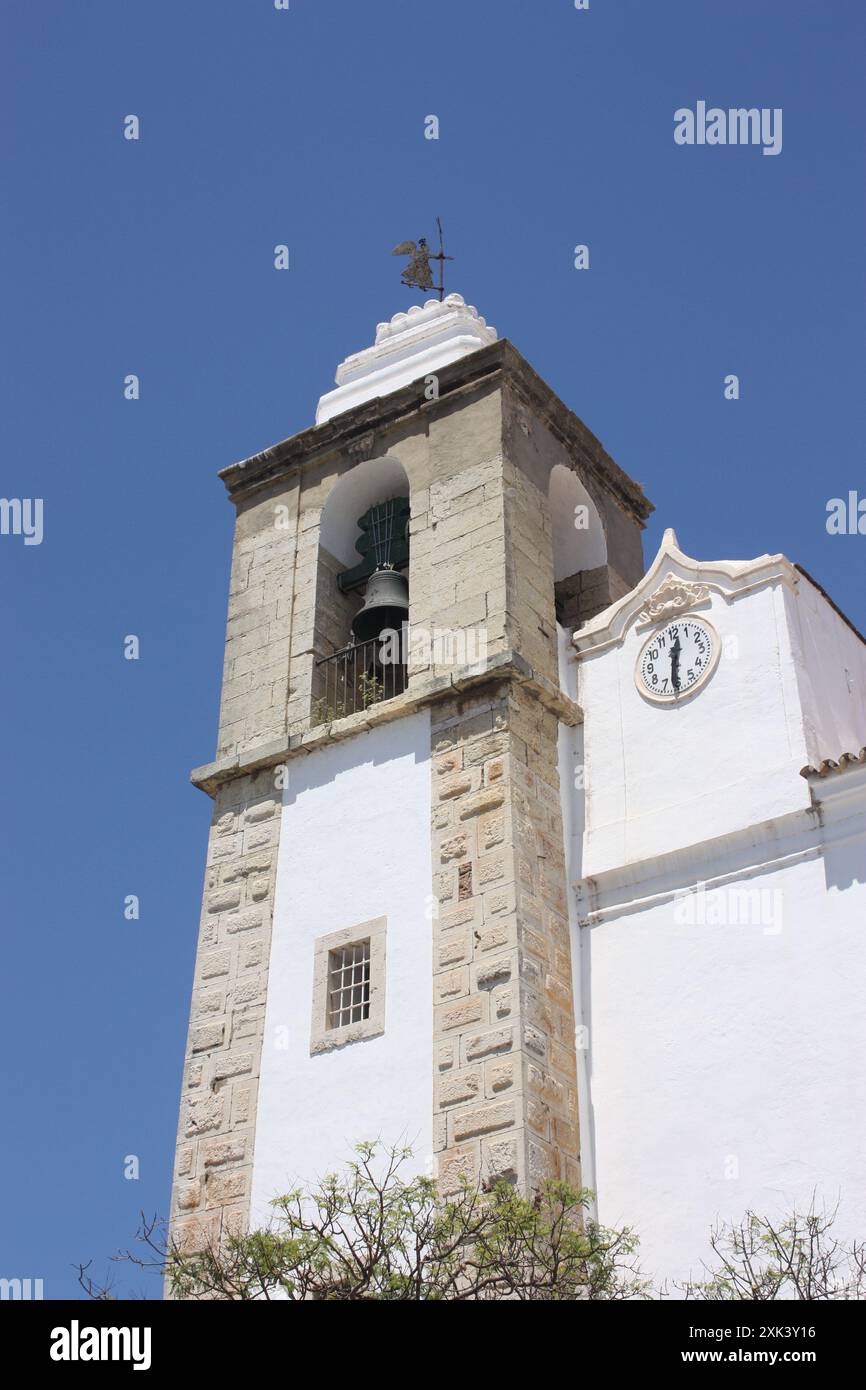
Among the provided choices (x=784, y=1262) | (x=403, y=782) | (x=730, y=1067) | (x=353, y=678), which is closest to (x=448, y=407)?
(x=353, y=678)

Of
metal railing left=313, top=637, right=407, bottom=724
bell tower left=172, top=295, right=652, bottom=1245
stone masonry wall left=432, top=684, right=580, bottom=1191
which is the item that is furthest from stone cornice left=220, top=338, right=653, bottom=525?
stone masonry wall left=432, top=684, right=580, bottom=1191

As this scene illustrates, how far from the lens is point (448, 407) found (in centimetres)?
1341

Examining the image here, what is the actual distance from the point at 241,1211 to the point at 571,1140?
2.09m

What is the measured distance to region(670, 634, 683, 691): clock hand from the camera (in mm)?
11766

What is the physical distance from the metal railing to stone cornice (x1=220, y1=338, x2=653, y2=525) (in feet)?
6.18

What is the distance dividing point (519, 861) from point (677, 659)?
2012 millimetres

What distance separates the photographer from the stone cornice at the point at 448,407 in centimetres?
1330

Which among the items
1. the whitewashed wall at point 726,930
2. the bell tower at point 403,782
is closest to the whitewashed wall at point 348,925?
the bell tower at point 403,782

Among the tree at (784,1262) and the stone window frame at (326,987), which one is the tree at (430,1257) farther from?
the stone window frame at (326,987)

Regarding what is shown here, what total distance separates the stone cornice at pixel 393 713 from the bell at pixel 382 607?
883 millimetres

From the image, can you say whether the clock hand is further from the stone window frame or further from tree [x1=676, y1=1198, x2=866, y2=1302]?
tree [x1=676, y1=1198, x2=866, y2=1302]

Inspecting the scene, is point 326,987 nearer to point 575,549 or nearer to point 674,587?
point 674,587
